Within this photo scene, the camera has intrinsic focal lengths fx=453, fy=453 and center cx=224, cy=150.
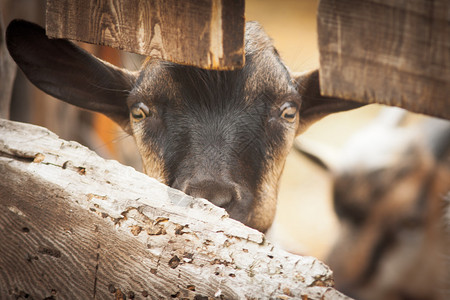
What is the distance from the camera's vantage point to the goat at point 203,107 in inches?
104

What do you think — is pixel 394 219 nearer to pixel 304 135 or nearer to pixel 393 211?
pixel 393 211

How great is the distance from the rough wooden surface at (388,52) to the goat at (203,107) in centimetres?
115

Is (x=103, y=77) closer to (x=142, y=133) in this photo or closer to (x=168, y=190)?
(x=142, y=133)

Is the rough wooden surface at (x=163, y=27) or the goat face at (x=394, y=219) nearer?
the rough wooden surface at (x=163, y=27)

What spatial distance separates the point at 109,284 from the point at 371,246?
504cm

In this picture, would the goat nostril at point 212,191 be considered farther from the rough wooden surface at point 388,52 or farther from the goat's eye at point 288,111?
the rough wooden surface at point 388,52

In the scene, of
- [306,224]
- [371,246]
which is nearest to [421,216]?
[371,246]

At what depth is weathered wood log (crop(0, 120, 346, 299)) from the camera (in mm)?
1536

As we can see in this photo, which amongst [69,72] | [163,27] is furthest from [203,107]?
[163,27]

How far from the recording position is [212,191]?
2426 mm

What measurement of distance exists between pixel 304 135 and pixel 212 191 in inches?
231

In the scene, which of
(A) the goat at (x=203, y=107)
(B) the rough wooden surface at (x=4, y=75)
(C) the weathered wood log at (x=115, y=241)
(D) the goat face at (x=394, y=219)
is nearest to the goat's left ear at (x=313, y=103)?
(A) the goat at (x=203, y=107)

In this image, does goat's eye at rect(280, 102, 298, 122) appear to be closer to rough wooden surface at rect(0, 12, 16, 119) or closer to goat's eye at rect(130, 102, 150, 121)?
goat's eye at rect(130, 102, 150, 121)

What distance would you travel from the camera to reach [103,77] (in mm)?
3090
